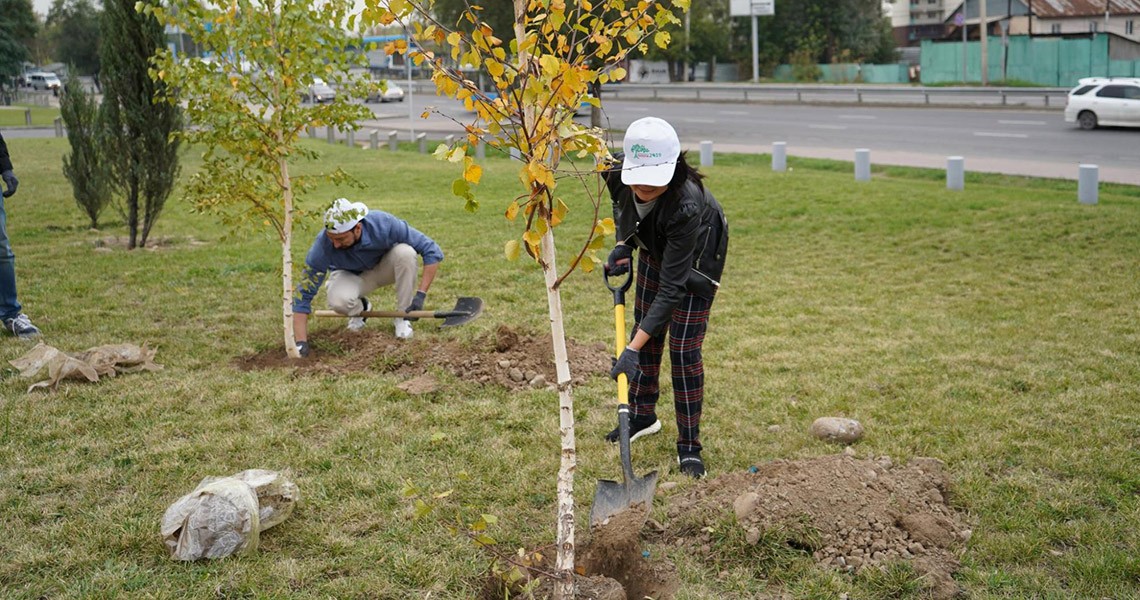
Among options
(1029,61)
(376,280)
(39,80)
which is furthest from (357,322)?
(39,80)

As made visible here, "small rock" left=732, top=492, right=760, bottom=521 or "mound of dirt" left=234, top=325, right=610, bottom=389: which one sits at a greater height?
"mound of dirt" left=234, top=325, right=610, bottom=389

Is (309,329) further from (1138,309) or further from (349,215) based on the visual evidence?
(1138,309)

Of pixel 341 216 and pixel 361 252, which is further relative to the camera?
pixel 361 252

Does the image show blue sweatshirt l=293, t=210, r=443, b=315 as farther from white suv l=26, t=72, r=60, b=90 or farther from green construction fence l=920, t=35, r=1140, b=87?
white suv l=26, t=72, r=60, b=90

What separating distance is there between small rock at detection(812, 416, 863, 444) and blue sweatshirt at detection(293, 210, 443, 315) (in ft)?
9.91

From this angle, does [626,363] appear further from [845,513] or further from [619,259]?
[845,513]

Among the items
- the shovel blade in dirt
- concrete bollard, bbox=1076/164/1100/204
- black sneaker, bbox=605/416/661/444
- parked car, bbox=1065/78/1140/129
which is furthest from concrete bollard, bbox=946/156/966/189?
parked car, bbox=1065/78/1140/129

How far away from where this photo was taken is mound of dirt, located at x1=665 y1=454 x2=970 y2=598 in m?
3.82

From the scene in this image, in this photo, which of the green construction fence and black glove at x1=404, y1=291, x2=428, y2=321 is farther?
the green construction fence

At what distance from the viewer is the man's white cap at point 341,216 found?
6.38 meters

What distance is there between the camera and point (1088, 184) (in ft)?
38.4

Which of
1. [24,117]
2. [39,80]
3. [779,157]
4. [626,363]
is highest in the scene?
[39,80]

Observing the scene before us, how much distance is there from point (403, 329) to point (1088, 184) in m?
8.77

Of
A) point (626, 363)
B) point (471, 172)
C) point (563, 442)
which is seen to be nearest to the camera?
point (471, 172)
